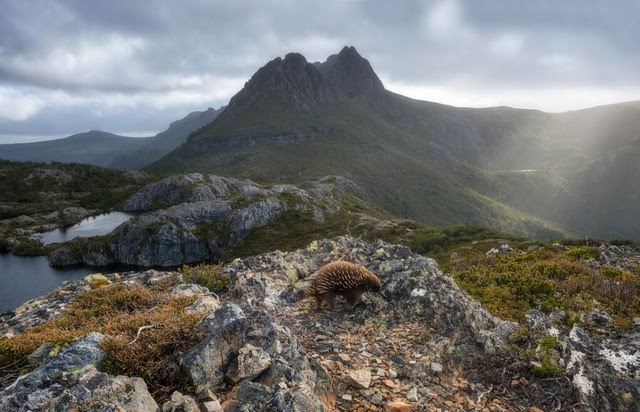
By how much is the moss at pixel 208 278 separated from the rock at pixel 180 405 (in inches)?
314

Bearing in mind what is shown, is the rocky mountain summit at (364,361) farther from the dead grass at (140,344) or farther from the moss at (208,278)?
the moss at (208,278)

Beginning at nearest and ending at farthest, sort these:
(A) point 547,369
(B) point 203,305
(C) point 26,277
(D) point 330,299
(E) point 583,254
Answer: (A) point 547,369 → (B) point 203,305 → (D) point 330,299 → (E) point 583,254 → (C) point 26,277

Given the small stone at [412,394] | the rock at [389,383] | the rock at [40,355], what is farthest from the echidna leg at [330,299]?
the rock at [40,355]

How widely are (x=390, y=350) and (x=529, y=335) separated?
4.02 metres

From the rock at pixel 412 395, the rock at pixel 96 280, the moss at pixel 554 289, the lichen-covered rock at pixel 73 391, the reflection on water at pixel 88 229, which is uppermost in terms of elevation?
the lichen-covered rock at pixel 73 391

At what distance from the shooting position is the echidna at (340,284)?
11.1m

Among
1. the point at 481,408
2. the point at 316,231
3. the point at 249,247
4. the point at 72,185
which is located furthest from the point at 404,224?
the point at 72,185

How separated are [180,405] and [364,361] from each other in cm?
439

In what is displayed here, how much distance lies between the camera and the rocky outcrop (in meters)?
97.4

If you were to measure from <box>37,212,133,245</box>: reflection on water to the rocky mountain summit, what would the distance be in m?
120

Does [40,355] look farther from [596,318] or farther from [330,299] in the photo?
[596,318]

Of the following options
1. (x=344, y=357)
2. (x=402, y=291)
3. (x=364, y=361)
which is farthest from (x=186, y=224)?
(x=364, y=361)

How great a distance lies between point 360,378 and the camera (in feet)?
26.0

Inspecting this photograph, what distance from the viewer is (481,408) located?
7.68m
